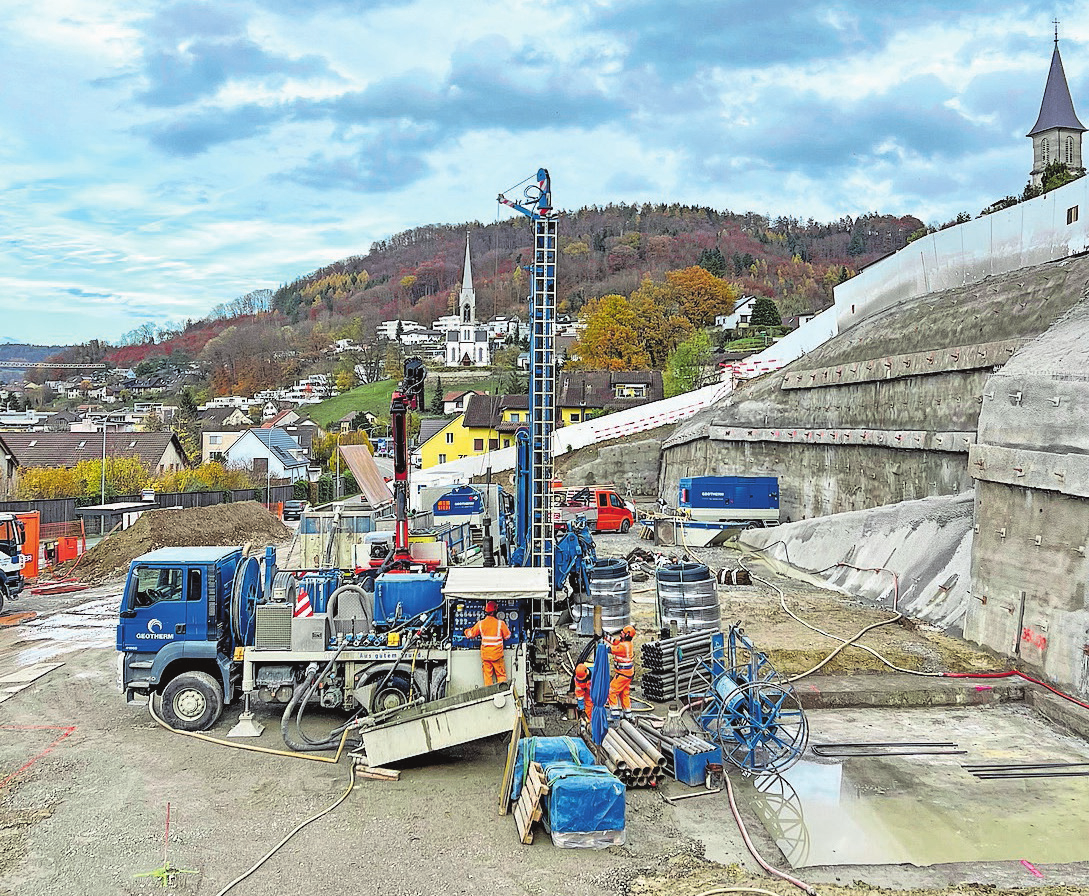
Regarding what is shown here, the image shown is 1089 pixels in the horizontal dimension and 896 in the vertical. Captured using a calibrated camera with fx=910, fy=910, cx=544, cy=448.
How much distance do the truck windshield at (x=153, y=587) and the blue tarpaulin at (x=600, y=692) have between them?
6.42 metres

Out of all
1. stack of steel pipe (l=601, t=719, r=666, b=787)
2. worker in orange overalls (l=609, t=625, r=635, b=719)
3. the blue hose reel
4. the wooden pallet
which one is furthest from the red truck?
the wooden pallet

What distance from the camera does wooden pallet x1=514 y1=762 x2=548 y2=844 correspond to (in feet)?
31.8

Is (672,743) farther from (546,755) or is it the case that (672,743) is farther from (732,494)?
(732,494)

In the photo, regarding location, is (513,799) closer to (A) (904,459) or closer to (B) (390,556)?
(B) (390,556)

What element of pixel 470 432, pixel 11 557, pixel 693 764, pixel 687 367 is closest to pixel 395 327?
pixel 470 432

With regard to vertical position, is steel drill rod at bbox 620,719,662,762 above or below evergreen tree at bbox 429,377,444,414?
below

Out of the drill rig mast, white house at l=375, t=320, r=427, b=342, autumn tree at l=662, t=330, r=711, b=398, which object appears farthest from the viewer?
white house at l=375, t=320, r=427, b=342

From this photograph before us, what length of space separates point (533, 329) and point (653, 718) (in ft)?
22.9

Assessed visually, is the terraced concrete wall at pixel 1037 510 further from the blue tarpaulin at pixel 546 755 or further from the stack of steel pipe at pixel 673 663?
the blue tarpaulin at pixel 546 755

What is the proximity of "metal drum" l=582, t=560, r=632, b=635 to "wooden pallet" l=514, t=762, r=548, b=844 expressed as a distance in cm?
879

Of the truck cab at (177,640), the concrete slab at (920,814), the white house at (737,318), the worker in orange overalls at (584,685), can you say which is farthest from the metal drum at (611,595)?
the white house at (737,318)

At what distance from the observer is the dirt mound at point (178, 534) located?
2973cm

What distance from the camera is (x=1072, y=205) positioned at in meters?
23.9

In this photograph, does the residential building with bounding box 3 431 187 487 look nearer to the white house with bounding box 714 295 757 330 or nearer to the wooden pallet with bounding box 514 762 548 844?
the wooden pallet with bounding box 514 762 548 844
